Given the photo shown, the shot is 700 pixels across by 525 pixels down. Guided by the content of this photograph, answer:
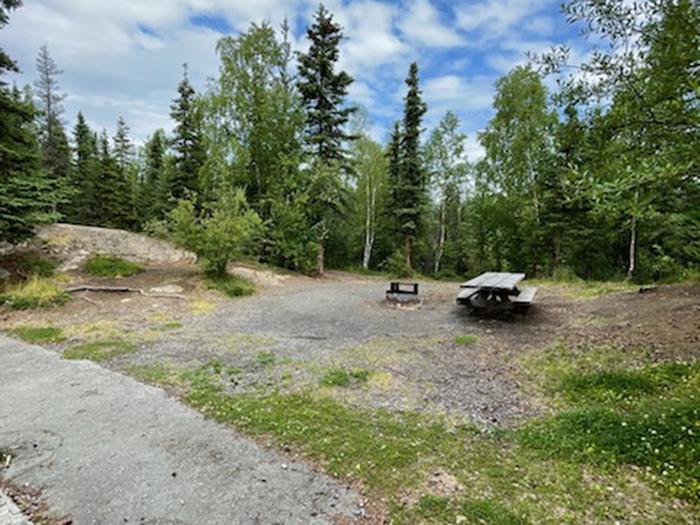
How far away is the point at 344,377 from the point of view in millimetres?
5012

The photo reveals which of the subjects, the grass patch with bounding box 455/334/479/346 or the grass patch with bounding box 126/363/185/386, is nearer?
the grass patch with bounding box 126/363/185/386

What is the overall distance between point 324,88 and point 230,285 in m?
10.6

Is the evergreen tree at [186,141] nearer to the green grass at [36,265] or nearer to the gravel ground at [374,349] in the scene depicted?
the green grass at [36,265]

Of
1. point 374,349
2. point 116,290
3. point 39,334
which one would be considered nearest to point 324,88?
point 116,290

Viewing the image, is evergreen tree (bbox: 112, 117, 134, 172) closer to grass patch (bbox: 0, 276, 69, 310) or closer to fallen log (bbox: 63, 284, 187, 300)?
fallen log (bbox: 63, 284, 187, 300)

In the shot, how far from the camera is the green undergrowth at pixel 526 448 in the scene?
2516 millimetres

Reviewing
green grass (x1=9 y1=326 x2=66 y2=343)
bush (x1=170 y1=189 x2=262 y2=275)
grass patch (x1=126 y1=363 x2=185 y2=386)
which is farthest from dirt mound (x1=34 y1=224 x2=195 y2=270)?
grass patch (x1=126 y1=363 x2=185 y2=386)

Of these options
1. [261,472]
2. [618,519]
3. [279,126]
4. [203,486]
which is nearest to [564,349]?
[618,519]

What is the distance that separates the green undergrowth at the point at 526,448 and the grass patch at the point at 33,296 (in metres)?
6.21

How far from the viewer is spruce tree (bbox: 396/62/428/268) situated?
60.3 ft

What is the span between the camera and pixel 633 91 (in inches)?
125

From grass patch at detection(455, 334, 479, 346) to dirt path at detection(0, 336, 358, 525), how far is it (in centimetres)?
443

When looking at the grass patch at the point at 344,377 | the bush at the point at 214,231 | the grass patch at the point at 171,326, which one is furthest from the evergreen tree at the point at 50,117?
the grass patch at the point at 344,377

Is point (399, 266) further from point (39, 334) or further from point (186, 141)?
point (39, 334)
